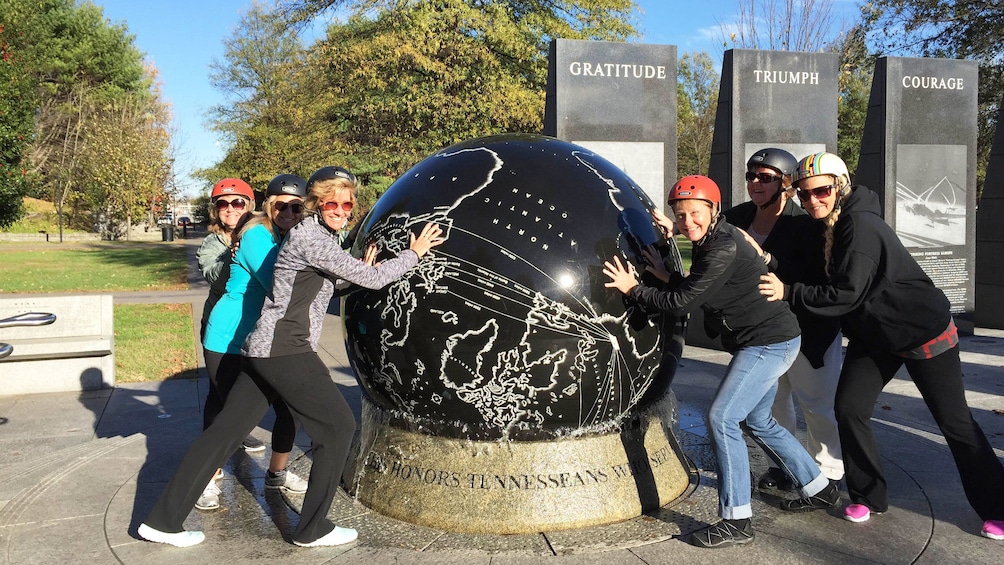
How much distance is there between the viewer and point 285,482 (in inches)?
178

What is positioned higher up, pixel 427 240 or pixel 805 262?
pixel 427 240

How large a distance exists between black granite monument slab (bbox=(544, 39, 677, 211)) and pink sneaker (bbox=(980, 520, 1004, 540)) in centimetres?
705

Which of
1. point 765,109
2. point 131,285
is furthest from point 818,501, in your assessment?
point 131,285

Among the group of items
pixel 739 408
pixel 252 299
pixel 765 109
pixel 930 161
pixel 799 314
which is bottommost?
pixel 739 408

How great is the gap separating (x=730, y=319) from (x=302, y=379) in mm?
2102

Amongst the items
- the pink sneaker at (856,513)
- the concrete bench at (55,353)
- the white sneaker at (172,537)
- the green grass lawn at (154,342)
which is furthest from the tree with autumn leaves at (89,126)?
the pink sneaker at (856,513)

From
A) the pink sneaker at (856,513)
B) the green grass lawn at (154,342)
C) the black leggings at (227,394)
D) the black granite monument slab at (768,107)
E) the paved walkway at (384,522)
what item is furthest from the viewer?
the black granite monument slab at (768,107)

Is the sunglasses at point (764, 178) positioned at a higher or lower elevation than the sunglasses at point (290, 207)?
higher

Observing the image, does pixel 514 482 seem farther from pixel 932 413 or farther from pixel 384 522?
pixel 932 413

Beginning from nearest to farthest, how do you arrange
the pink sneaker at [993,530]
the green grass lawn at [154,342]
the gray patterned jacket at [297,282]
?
the gray patterned jacket at [297,282] → the pink sneaker at [993,530] → the green grass lawn at [154,342]

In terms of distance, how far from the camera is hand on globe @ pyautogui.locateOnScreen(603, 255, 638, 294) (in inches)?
149

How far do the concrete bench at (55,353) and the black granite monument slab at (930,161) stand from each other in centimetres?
1067

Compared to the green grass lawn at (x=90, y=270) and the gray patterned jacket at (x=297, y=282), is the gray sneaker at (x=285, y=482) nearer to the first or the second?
the gray patterned jacket at (x=297, y=282)

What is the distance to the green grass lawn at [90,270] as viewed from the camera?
63.2ft
